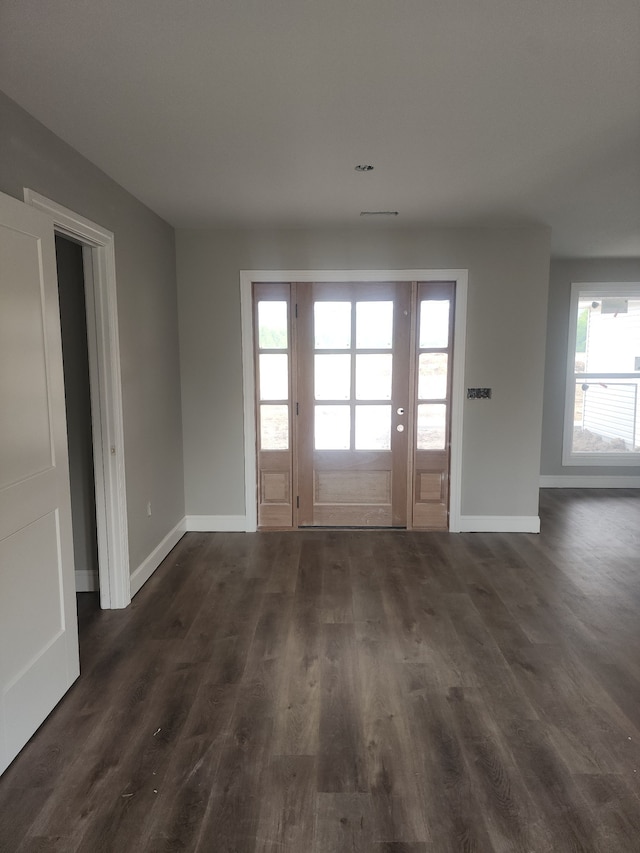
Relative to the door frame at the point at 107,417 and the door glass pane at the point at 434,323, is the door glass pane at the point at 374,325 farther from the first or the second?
the door frame at the point at 107,417

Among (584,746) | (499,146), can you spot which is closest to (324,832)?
(584,746)

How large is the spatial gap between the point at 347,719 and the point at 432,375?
282 cm

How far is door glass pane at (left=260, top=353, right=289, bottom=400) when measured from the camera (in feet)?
13.8

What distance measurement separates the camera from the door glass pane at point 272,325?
418 cm

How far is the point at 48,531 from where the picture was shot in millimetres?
2057

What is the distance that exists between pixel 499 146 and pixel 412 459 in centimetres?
249

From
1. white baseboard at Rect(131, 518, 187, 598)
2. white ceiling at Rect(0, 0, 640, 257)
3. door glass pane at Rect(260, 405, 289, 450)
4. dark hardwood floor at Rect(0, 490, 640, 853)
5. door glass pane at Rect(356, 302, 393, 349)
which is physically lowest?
dark hardwood floor at Rect(0, 490, 640, 853)

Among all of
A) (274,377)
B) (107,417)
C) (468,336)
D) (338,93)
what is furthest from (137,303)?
(468,336)

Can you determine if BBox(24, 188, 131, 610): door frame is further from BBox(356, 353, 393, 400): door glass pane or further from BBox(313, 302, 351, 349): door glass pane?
BBox(356, 353, 393, 400): door glass pane

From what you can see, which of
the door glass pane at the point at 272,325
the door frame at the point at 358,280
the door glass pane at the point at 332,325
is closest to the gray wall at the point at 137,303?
the door frame at the point at 358,280

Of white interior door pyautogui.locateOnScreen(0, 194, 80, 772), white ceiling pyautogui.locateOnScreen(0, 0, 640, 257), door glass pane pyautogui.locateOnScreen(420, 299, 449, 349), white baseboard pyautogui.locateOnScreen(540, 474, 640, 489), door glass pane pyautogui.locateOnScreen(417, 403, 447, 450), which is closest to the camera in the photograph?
white ceiling pyautogui.locateOnScreen(0, 0, 640, 257)

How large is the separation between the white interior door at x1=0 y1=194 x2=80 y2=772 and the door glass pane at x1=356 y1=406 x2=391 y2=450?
8.40 ft

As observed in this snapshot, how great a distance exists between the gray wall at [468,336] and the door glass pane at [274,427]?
0.69 ft

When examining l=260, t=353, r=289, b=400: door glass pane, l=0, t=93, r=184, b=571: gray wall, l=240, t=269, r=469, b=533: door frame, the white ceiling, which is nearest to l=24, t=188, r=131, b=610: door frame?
l=0, t=93, r=184, b=571: gray wall
